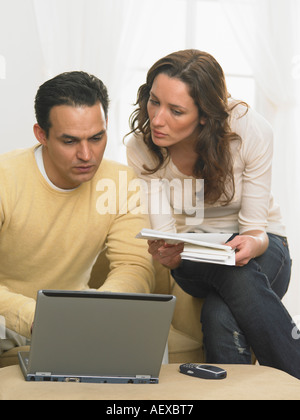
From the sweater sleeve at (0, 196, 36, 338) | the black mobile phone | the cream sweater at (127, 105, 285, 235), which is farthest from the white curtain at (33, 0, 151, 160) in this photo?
the black mobile phone

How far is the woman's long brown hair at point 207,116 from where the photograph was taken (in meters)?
1.82

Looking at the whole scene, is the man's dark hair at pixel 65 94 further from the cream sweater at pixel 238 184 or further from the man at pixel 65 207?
the cream sweater at pixel 238 184

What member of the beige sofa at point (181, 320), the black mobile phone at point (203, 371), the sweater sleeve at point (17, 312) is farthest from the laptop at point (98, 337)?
the beige sofa at point (181, 320)

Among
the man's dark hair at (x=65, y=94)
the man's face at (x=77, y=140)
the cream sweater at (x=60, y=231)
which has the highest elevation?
the man's dark hair at (x=65, y=94)

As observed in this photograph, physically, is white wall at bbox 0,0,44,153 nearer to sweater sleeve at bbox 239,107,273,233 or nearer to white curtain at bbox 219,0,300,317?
white curtain at bbox 219,0,300,317

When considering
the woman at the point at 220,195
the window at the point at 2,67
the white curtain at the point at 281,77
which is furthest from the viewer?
the white curtain at the point at 281,77

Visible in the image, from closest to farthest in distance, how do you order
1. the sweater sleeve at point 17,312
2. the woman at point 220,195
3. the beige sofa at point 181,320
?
1. the sweater sleeve at point 17,312
2. the woman at point 220,195
3. the beige sofa at point 181,320

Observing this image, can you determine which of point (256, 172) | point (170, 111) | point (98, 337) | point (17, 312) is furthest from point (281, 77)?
point (98, 337)

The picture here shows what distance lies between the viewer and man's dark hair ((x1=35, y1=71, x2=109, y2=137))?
1.80m

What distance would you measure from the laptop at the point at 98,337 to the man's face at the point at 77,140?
64cm

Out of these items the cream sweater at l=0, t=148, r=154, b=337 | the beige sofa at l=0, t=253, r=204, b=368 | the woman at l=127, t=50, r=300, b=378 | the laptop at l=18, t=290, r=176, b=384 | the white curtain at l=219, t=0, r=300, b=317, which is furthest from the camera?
the white curtain at l=219, t=0, r=300, b=317

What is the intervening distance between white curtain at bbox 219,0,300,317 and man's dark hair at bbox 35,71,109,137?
7.39 ft

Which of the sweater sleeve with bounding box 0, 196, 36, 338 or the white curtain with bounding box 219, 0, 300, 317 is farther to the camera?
the white curtain with bounding box 219, 0, 300, 317

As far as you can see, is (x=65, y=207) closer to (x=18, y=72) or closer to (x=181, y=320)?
(x=181, y=320)
